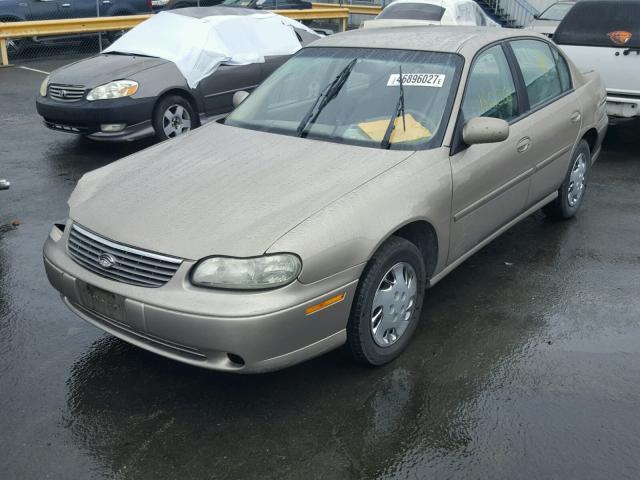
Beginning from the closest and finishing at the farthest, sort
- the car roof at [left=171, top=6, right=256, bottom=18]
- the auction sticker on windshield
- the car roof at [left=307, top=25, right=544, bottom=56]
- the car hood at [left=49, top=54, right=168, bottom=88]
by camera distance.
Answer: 1. the auction sticker on windshield
2. the car roof at [left=307, top=25, right=544, bottom=56]
3. the car hood at [left=49, top=54, right=168, bottom=88]
4. the car roof at [left=171, top=6, right=256, bottom=18]

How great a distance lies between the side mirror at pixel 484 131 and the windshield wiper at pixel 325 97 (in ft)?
2.99

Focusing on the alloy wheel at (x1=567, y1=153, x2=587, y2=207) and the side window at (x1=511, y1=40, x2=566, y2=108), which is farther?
the alloy wheel at (x1=567, y1=153, x2=587, y2=207)

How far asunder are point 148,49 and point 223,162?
17.4 ft

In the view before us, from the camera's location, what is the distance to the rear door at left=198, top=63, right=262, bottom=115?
852 centimetres

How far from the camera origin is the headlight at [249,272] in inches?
124

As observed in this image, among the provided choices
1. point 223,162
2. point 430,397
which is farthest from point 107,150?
point 430,397

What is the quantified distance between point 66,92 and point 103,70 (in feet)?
1.66

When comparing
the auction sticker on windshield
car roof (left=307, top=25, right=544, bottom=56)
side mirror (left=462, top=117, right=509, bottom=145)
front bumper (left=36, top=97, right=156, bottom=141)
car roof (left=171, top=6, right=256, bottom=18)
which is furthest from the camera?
car roof (left=171, top=6, right=256, bottom=18)

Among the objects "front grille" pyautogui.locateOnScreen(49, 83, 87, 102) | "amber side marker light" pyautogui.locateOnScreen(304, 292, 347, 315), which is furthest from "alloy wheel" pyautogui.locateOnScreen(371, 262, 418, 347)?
"front grille" pyautogui.locateOnScreen(49, 83, 87, 102)

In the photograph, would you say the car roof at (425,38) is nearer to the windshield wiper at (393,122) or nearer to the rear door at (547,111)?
the rear door at (547,111)

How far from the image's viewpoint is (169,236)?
3328 mm

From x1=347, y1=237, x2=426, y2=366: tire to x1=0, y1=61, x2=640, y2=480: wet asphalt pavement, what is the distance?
0.45ft

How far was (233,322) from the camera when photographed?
3.08 m

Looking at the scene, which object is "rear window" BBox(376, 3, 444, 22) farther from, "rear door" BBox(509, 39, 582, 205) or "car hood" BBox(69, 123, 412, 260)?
"car hood" BBox(69, 123, 412, 260)
